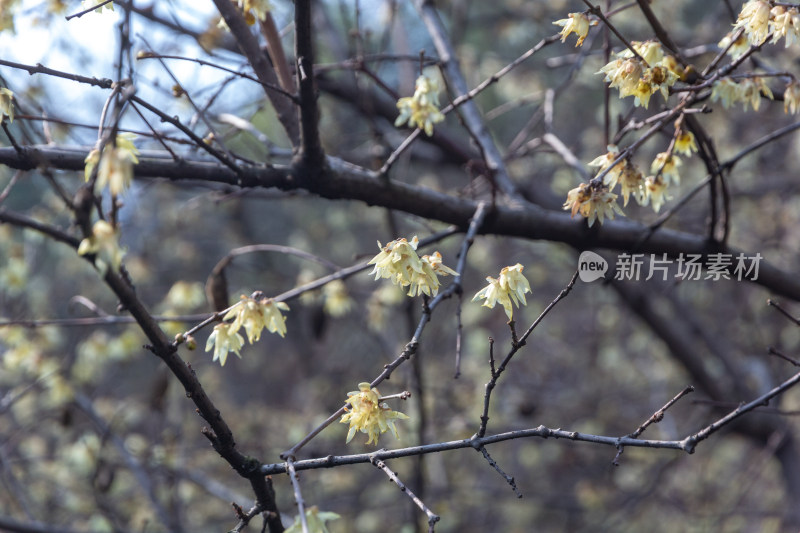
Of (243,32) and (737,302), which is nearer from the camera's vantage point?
(243,32)

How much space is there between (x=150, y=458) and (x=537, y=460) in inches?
181

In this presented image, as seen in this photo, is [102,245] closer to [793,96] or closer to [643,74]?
[643,74]

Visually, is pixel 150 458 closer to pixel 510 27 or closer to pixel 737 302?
pixel 510 27

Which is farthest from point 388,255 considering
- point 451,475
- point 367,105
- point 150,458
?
point 451,475

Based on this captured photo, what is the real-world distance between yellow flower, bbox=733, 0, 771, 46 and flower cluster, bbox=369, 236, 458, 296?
3.35 feet

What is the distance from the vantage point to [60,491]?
529cm

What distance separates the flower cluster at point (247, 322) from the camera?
1.64 m

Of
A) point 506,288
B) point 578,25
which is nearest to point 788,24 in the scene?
point 578,25

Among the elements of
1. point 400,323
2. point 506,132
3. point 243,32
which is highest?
point 506,132

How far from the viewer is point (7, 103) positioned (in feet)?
5.49

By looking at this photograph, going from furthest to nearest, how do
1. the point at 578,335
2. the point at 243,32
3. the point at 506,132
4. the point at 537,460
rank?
the point at 506,132 < the point at 578,335 < the point at 537,460 < the point at 243,32

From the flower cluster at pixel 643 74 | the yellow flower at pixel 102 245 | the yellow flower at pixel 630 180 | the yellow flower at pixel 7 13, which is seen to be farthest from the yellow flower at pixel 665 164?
the yellow flower at pixel 7 13

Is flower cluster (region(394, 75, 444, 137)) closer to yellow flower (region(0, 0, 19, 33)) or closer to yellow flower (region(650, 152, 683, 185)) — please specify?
yellow flower (region(650, 152, 683, 185))

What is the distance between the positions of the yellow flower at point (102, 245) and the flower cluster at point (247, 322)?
0.54 m
